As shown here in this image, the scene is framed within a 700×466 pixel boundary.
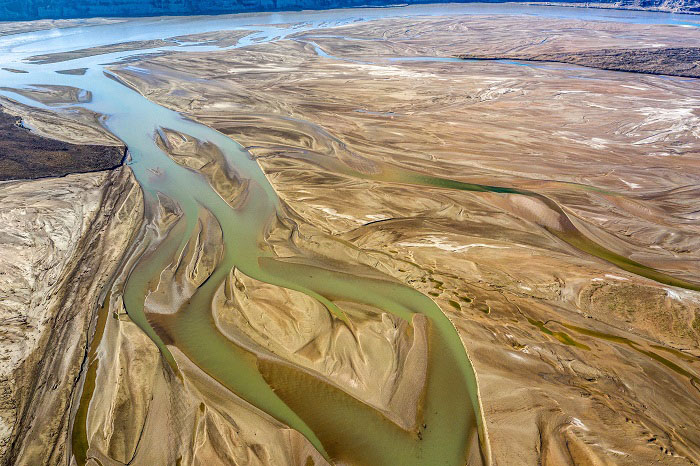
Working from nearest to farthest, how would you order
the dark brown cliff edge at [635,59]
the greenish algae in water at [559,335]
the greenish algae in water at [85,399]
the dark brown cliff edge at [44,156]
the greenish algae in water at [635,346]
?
the greenish algae in water at [85,399]
the greenish algae in water at [635,346]
the greenish algae in water at [559,335]
the dark brown cliff edge at [44,156]
the dark brown cliff edge at [635,59]

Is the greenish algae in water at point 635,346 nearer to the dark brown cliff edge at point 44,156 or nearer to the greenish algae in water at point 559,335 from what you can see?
the greenish algae in water at point 559,335

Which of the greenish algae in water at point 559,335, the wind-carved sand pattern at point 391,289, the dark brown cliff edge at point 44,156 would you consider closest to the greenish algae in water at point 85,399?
the wind-carved sand pattern at point 391,289

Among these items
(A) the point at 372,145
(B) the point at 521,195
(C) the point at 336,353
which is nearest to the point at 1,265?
(C) the point at 336,353

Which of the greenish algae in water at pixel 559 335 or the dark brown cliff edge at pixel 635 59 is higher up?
the dark brown cliff edge at pixel 635 59

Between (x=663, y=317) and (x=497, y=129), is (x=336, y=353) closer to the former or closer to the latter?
(x=663, y=317)

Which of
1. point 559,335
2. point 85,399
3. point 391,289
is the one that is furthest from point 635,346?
point 85,399

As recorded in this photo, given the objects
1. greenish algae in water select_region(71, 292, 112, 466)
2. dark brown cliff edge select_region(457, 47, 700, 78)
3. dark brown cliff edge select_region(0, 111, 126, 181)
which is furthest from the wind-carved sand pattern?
dark brown cliff edge select_region(457, 47, 700, 78)

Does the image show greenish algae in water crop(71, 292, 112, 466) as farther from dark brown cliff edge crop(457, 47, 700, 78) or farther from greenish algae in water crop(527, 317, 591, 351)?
dark brown cliff edge crop(457, 47, 700, 78)
